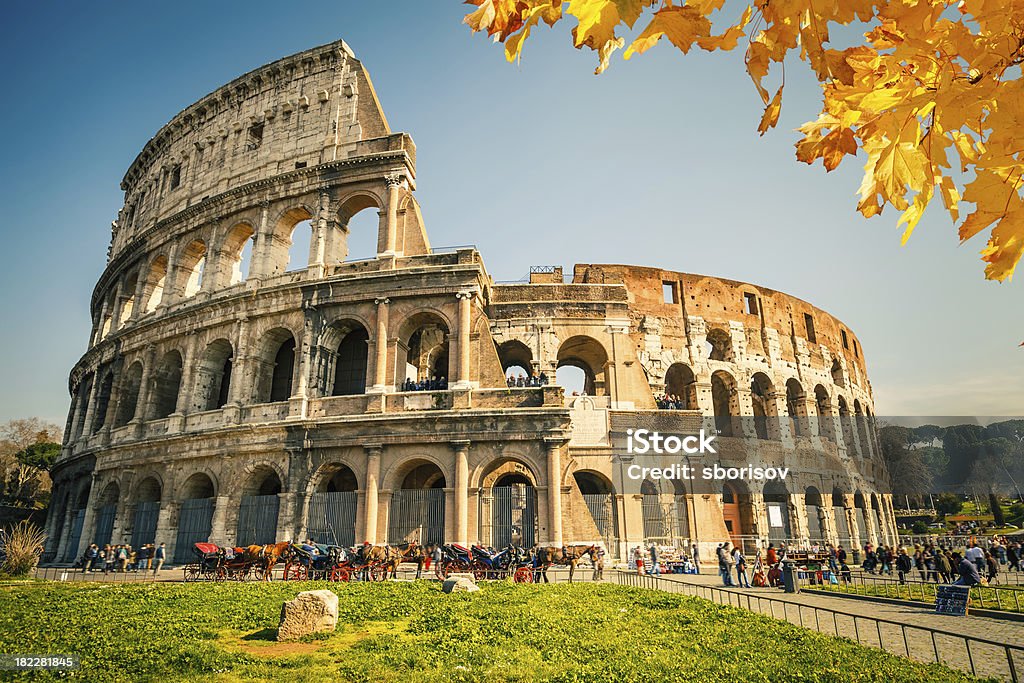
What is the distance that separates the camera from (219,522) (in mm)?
16828

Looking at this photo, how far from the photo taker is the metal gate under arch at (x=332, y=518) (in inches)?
621

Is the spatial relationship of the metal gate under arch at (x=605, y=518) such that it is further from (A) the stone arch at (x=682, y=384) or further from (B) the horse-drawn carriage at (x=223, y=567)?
(B) the horse-drawn carriage at (x=223, y=567)

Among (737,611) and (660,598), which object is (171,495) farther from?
(737,611)

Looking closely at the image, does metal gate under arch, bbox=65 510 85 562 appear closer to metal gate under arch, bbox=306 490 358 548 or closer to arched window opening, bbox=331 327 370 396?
metal gate under arch, bbox=306 490 358 548

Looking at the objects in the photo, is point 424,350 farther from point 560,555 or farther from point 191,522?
point 560,555

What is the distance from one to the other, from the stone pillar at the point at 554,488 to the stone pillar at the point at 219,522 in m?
9.72

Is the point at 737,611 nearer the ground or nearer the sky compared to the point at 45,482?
nearer the ground

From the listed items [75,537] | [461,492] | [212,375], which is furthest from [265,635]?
[75,537]

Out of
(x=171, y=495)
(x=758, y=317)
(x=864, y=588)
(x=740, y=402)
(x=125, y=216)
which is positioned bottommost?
(x=864, y=588)

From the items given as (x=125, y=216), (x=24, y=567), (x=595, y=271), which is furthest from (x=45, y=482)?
(x=595, y=271)

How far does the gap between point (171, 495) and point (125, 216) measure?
17666 millimetres

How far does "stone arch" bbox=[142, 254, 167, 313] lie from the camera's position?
23.4 metres

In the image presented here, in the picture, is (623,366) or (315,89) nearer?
(623,366)

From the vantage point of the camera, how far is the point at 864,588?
13312mm
